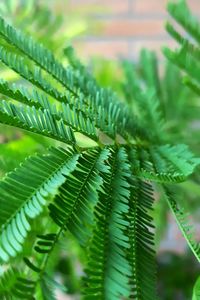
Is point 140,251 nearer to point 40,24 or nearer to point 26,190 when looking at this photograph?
point 26,190

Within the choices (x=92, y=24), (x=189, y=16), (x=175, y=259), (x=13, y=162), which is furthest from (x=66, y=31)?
(x=175, y=259)

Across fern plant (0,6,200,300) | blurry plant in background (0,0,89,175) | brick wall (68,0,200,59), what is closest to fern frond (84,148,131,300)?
fern plant (0,6,200,300)

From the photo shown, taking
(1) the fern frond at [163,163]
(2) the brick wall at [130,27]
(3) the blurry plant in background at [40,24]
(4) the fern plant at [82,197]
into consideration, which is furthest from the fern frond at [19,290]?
(2) the brick wall at [130,27]

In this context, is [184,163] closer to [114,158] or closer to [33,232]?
[114,158]

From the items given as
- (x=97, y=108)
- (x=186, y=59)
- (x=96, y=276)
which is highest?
(x=186, y=59)

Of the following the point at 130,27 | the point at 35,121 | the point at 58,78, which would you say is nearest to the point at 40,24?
the point at 58,78

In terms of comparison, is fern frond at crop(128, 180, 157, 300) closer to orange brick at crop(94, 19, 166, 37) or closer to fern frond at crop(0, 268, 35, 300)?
fern frond at crop(0, 268, 35, 300)

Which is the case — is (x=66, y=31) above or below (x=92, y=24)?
below

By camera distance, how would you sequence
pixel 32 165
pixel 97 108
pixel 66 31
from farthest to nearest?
pixel 66 31 < pixel 97 108 < pixel 32 165
